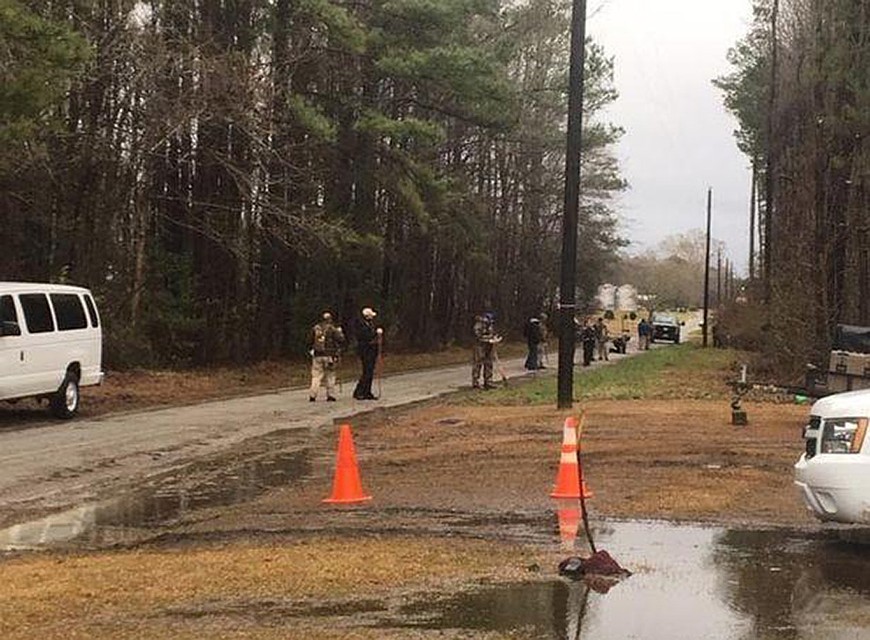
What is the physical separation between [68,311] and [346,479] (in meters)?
10.1

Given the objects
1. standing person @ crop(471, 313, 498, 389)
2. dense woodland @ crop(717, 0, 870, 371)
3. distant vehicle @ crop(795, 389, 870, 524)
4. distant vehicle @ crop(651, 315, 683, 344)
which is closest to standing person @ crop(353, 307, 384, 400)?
standing person @ crop(471, 313, 498, 389)

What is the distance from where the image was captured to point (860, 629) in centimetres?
614

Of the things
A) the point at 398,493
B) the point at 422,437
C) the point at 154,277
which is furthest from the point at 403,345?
the point at 398,493

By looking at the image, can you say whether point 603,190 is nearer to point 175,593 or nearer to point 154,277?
point 154,277

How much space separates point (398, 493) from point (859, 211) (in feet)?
63.9

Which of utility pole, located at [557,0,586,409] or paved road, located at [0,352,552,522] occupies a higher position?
utility pole, located at [557,0,586,409]

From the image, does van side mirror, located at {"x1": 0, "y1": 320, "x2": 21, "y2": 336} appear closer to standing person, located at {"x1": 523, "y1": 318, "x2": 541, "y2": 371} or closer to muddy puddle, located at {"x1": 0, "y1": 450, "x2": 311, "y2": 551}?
muddy puddle, located at {"x1": 0, "y1": 450, "x2": 311, "y2": 551}

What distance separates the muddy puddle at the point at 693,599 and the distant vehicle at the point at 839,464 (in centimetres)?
38

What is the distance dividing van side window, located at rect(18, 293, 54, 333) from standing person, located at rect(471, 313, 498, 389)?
33.3 ft

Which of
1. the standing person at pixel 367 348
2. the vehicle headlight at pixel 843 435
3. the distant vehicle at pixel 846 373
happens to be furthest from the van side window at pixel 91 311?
the vehicle headlight at pixel 843 435

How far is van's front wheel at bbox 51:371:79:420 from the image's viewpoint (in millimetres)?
19000

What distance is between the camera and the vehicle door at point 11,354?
17.3 m

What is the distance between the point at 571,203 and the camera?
64.8 ft

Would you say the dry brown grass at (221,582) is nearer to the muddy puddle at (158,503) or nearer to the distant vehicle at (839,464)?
the muddy puddle at (158,503)
